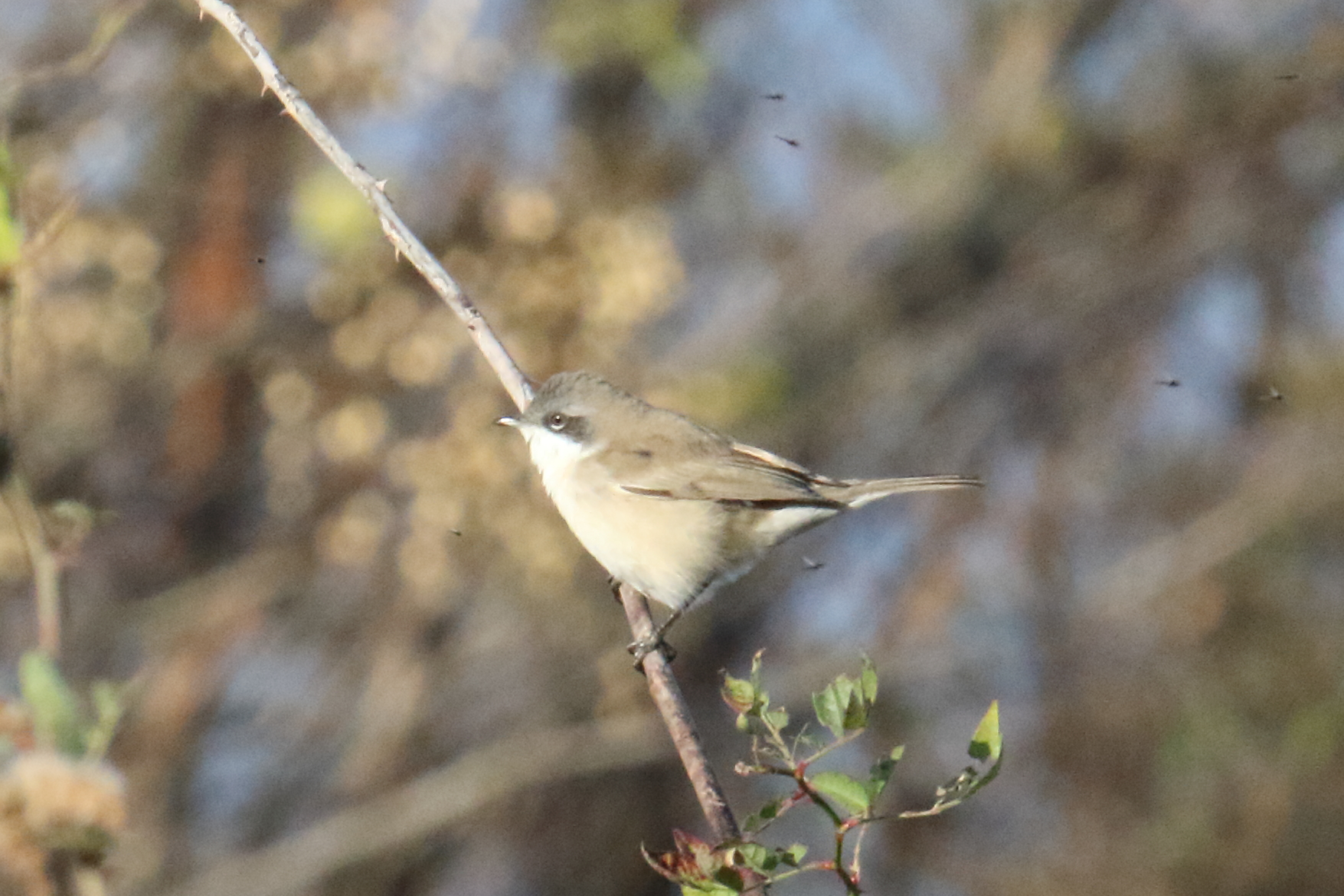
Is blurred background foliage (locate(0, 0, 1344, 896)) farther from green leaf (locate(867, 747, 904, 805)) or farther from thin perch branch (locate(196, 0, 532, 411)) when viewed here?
green leaf (locate(867, 747, 904, 805))

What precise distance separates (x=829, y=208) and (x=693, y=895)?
22.8 ft

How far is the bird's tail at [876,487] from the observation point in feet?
14.0

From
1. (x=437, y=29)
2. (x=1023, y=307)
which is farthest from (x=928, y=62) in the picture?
(x=437, y=29)

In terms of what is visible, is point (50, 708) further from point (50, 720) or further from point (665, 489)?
point (665, 489)

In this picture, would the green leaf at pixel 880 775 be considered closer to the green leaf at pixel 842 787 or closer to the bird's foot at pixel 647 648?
the green leaf at pixel 842 787

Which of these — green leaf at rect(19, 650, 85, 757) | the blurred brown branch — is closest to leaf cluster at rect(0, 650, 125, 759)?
green leaf at rect(19, 650, 85, 757)

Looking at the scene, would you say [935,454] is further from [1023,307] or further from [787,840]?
[787,840]

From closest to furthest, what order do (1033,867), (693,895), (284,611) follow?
(693,895), (284,611), (1033,867)

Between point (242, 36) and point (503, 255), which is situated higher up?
point (503, 255)

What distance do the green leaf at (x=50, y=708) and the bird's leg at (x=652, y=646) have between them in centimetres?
140

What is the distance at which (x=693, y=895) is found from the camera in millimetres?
1774

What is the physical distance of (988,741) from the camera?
1.88 meters

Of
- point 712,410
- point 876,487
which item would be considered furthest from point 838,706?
point 712,410

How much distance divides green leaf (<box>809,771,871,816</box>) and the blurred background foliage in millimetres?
3164
